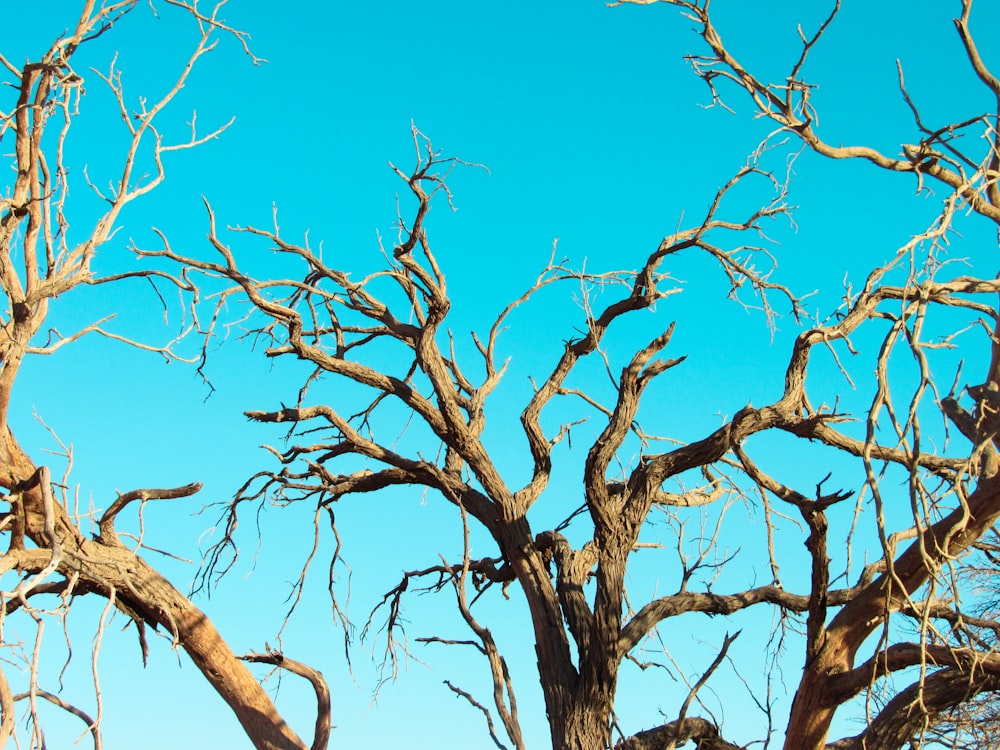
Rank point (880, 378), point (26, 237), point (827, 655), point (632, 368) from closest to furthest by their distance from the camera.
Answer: point (880, 378)
point (26, 237)
point (827, 655)
point (632, 368)

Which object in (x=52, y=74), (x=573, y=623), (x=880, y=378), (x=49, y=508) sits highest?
(x=52, y=74)

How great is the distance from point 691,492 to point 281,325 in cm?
337

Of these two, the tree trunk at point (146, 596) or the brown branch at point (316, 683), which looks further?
the brown branch at point (316, 683)

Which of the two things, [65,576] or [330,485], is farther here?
[330,485]

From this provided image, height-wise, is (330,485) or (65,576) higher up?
(330,485)

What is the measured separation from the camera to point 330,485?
325 inches

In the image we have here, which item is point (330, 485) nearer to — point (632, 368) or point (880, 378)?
point (632, 368)

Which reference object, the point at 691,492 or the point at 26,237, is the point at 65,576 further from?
the point at 691,492

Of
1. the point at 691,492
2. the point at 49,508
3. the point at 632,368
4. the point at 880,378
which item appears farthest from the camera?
the point at 691,492

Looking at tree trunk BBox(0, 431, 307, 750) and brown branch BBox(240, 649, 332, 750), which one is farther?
brown branch BBox(240, 649, 332, 750)

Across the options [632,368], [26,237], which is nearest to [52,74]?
[26,237]

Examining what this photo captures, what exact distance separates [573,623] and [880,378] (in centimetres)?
395

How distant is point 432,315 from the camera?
8227 millimetres

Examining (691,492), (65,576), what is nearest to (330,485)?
(65,576)
